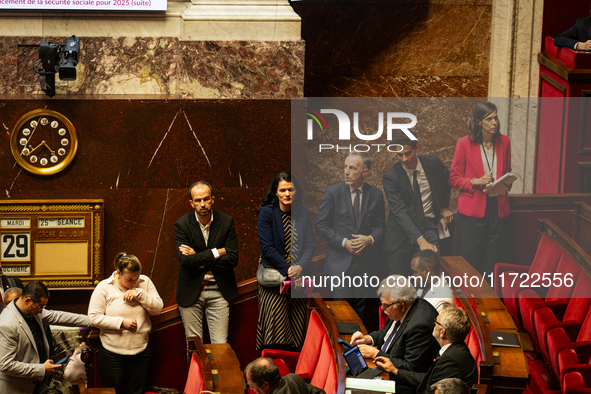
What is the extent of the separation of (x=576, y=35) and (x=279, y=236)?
2.96 m

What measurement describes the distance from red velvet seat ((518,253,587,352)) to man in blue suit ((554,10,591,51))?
78.8 inches

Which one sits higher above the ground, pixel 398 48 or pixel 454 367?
pixel 398 48

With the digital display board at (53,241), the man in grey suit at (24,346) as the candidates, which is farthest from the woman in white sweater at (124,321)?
the digital display board at (53,241)

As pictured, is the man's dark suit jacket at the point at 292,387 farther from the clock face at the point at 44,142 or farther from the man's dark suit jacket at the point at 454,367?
the clock face at the point at 44,142

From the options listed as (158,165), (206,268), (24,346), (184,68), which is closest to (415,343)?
(206,268)

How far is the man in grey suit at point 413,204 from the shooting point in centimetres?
427

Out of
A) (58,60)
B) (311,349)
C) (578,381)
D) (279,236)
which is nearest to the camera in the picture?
(578,381)

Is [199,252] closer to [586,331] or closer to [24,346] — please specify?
[24,346]

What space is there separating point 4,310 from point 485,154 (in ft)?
9.39

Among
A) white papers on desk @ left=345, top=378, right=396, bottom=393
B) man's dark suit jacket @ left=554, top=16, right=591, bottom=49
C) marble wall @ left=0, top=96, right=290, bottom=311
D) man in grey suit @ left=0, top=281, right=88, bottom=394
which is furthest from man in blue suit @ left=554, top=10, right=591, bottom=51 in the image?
man in grey suit @ left=0, top=281, right=88, bottom=394

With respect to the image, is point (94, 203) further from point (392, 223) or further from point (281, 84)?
point (392, 223)

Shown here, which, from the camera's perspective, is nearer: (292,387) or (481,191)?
(292,387)

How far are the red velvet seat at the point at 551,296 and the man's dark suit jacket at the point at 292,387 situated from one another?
5.71 feet

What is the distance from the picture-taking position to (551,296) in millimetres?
4621
